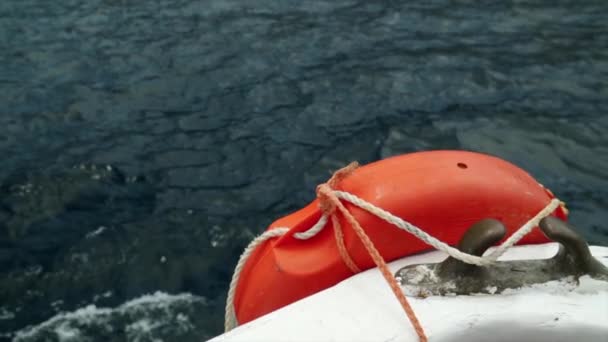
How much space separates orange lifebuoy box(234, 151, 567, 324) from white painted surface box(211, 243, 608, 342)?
157 millimetres

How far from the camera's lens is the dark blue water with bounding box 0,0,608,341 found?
3.37 metres

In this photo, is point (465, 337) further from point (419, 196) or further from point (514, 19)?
point (514, 19)

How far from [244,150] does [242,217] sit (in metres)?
0.75

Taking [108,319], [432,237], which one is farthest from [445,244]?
[108,319]

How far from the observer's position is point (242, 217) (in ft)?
12.4

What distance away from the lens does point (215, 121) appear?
4.71 meters

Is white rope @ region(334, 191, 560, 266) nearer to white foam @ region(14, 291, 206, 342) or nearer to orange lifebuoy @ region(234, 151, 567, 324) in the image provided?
orange lifebuoy @ region(234, 151, 567, 324)

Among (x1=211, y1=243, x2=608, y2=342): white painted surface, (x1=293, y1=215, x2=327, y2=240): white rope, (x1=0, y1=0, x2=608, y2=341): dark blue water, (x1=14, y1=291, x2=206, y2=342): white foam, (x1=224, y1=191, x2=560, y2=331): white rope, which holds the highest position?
(x1=224, y1=191, x2=560, y2=331): white rope

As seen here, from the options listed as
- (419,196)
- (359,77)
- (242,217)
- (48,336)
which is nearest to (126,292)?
(48,336)

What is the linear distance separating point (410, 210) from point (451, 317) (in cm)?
29

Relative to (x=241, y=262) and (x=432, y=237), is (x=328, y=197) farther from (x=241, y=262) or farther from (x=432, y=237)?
(x=241, y=262)

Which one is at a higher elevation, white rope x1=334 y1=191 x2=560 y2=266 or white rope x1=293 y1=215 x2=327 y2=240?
white rope x1=334 y1=191 x2=560 y2=266

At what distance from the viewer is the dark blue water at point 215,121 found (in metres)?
3.37

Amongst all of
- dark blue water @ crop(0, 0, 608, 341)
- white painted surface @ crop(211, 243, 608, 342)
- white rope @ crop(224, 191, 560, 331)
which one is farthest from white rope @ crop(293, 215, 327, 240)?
dark blue water @ crop(0, 0, 608, 341)
